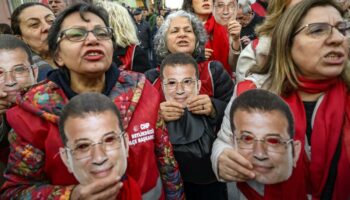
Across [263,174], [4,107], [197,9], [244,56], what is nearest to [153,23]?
[197,9]

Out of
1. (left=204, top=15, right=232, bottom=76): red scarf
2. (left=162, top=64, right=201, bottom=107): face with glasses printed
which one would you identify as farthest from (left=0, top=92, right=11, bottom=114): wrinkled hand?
(left=204, top=15, right=232, bottom=76): red scarf

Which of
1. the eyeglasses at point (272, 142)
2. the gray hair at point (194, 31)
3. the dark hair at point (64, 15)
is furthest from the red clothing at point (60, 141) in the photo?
the gray hair at point (194, 31)

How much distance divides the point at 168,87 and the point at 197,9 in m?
1.65

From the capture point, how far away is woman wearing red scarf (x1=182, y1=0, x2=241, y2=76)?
9.35 ft

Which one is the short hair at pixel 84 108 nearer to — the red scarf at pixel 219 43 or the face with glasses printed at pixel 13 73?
the face with glasses printed at pixel 13 73

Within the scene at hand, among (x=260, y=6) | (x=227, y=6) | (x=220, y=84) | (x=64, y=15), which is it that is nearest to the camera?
(x=64, y=15)

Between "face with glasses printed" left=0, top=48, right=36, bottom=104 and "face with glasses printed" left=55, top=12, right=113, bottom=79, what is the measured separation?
35 centimetres

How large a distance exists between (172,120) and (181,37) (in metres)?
0.87

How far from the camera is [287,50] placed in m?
1.70

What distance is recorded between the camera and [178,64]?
2.18m

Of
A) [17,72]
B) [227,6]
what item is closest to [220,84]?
[227,6]

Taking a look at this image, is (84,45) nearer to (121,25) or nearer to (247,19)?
(121,25)

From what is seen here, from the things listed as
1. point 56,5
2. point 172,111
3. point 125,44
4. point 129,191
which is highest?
point 56,5

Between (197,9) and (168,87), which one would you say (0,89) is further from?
(197,9)
